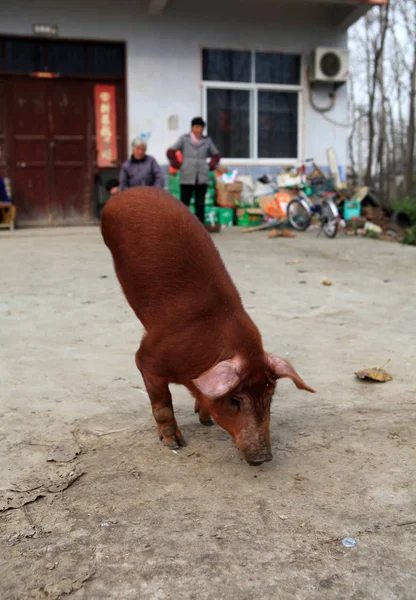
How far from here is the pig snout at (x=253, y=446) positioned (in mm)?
2312

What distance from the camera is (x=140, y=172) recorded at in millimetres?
8391

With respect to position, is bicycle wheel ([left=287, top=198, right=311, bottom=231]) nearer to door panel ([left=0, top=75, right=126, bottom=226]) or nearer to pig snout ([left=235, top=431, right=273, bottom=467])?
door panel ([left=0, top=75, right=126, bottom=226])

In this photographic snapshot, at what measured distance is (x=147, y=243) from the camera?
2725 millimetres

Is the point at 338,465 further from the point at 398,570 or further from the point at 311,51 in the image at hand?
the point at 311,51

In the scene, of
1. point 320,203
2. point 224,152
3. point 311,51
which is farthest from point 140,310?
point 311,51

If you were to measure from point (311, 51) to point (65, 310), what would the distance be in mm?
9509

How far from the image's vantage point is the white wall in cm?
1099

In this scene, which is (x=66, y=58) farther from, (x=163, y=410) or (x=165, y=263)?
(x=163, y=410)

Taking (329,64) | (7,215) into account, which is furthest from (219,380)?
(329,64)

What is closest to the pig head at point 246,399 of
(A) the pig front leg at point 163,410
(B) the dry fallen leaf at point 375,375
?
(A) the pig front leg at point 163,410

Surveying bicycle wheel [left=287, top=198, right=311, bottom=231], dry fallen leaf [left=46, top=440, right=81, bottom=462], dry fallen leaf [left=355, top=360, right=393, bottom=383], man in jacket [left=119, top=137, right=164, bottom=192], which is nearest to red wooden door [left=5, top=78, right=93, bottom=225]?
man in jacket [left=119, top=137, right=164, bottom=192]

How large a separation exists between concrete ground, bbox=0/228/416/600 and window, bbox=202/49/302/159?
8.36 m

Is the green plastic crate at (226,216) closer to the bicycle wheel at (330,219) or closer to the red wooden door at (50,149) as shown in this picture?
the bicycle wheel at (330,219)

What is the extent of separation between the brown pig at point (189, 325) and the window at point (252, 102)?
9.89m
